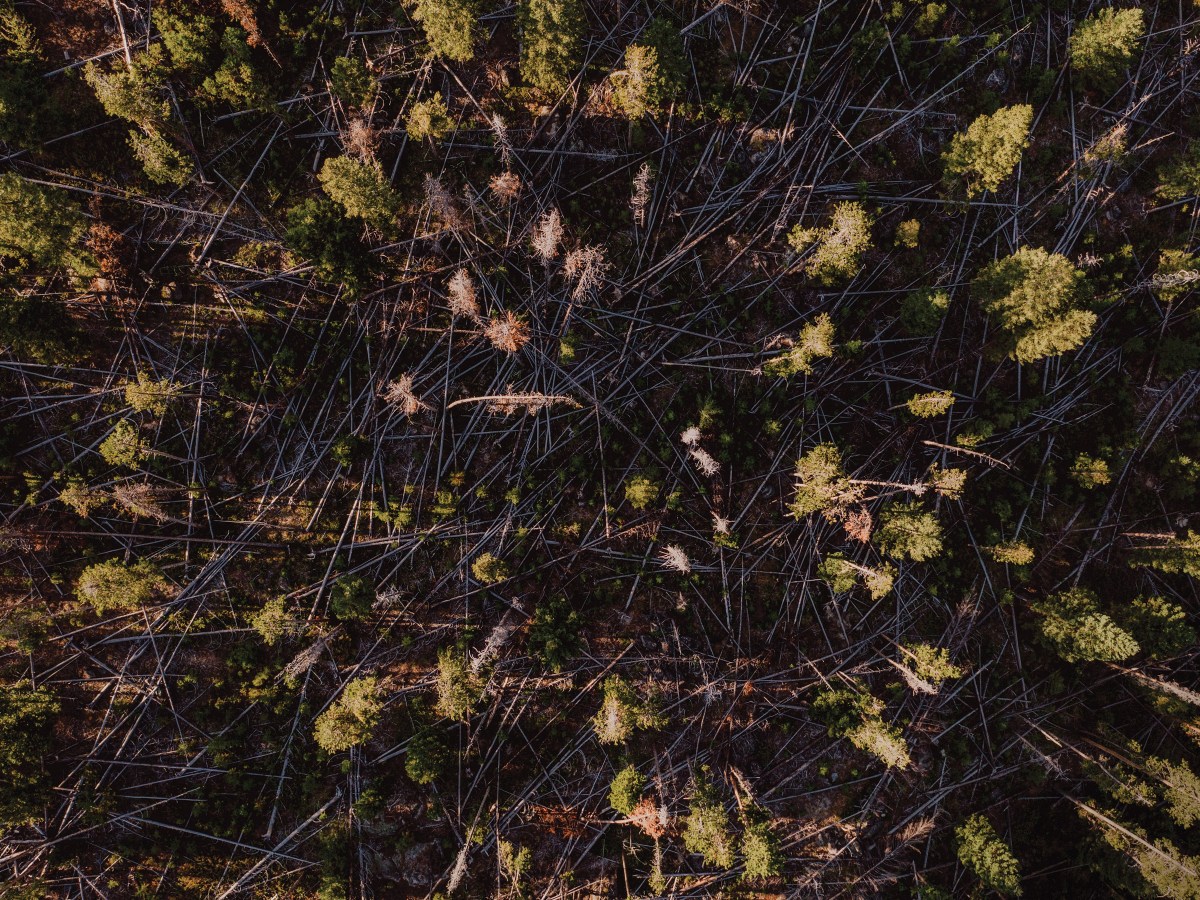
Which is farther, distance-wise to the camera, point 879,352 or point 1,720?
point 879,352

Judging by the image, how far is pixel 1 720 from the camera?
10.6 meters

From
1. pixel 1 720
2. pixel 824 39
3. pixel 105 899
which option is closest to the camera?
pixel 1 720

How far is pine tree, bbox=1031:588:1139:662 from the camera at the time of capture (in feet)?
37.3

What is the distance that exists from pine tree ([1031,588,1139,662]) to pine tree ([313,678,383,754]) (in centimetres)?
1503

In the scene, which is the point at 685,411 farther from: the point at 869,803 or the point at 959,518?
the point at 869,803

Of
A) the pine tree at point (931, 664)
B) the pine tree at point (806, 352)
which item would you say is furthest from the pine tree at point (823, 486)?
the pine tree at point (931, 664)

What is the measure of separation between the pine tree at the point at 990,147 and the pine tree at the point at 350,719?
16.7m

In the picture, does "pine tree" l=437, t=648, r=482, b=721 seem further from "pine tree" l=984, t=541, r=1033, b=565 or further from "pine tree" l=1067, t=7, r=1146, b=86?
"pine tree" l=1067, t=7, r=1146, b=86

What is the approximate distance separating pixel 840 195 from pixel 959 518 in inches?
322

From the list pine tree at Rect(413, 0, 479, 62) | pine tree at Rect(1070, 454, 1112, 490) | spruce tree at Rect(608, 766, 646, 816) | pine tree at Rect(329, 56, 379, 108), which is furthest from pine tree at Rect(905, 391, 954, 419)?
pine tree at Rect(329, 56, 379, 108)

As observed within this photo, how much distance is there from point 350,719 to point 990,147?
58.4 feet

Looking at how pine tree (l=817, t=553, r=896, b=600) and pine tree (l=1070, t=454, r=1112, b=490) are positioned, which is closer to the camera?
pine tree (l=817, t=553, r=896, b=600)

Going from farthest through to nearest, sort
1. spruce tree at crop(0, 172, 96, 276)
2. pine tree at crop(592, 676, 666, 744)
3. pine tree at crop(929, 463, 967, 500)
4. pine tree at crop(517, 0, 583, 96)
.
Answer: pine tree at crop(929, 463, 967, 500) < pine tree at crop(592, 676, 666, 744) < pine tree at crop(517, 0, 583, 96) < spruce tree at crop(0, 172, 96, 276)

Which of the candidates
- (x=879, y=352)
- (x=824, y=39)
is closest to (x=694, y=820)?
(x=879, y=352)
